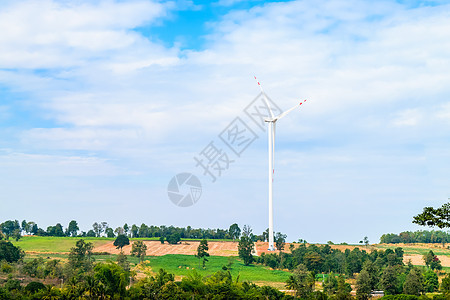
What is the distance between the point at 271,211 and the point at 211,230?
299ft

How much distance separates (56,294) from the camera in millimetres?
61000

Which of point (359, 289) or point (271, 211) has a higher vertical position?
point (271, 211)

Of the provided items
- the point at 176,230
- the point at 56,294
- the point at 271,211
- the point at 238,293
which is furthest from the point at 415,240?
the point at 56,294

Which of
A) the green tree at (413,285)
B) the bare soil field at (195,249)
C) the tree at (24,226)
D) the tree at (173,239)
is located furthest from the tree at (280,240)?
the tree at (24,226)

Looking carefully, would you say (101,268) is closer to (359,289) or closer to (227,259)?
(359,289)

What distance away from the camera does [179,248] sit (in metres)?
147

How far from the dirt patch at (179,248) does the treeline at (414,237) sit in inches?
2642

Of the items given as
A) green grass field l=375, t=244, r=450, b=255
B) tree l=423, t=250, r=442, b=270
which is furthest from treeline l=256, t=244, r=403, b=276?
green grass field l=375, t=244, r=450, b=255

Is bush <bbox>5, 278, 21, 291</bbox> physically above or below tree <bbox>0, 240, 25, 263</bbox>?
below

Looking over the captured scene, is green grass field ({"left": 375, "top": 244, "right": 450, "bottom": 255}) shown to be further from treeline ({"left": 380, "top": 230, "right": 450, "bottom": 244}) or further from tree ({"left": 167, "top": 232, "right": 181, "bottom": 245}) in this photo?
tree ({"left": 167, "top": 232, "right": 181, "bottom": 245})

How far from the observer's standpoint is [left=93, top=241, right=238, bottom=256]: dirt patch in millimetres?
137875

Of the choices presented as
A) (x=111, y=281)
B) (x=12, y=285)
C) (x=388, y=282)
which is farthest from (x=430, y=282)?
(x=12, y=285)

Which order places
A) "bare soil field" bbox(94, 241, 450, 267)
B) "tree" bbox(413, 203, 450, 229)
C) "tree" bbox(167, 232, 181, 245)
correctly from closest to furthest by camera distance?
"tree" bbox(413, 203, 450, 229) < "bare soil field" bbox(94, 241, 450, 267) < "tree" bbox(167, 232, 181, 245)

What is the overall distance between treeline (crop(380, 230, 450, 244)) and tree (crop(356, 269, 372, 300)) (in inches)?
4551
